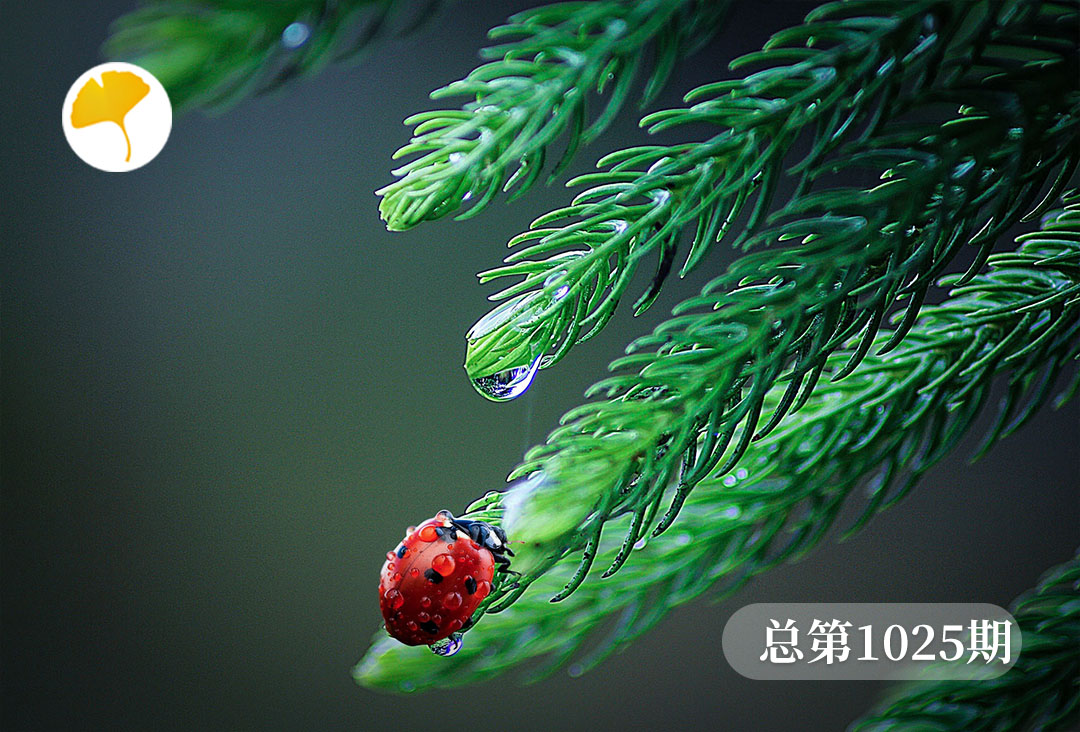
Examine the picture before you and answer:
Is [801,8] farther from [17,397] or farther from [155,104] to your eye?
[17,397]

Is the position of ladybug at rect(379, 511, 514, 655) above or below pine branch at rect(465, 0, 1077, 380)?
below

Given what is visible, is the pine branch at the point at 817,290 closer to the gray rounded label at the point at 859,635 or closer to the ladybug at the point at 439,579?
the ladybug at the point at 439,579

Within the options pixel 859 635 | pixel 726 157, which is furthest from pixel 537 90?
pixel 859 635

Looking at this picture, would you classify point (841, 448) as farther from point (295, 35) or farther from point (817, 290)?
point (295, 35)

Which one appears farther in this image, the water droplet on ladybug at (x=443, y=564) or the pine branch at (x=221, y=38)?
the water droplet on ladybug at (x=443, y=564)

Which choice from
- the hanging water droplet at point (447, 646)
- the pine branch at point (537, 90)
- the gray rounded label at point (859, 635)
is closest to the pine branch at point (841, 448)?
the hanging water droplet at point (447, 646)

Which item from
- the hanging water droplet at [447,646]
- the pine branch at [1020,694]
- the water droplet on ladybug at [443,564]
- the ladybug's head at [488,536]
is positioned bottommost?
the pine branch at [1020,694]

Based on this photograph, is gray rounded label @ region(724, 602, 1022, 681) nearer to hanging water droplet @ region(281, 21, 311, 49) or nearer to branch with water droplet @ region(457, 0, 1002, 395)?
branch with water droplet @ region(457, 0, 1002, 395)

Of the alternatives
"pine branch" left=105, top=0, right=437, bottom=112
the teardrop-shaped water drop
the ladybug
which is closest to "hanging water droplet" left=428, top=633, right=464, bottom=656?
the ladybug
